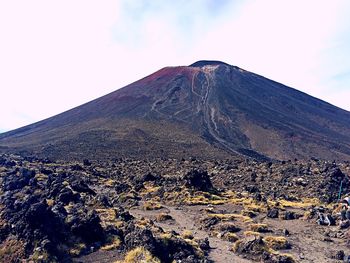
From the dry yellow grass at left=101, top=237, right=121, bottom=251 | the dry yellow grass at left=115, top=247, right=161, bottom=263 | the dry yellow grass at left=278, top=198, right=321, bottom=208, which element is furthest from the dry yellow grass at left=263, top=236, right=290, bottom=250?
the dry yellow grass at left=278, top=198, right=321, bottom=208

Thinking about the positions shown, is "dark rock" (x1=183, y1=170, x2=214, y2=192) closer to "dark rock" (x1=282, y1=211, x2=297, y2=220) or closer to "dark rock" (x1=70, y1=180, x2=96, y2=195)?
"dark rock" (x1=70, y1=180, x2=96, y2=195)

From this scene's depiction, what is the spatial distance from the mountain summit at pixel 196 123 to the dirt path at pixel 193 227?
39.0 meters

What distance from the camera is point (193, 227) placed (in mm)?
24938

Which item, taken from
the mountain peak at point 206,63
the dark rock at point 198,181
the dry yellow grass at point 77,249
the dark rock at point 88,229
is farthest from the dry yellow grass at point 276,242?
the mountain peak at point 206,63

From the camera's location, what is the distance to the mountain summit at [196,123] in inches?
3019

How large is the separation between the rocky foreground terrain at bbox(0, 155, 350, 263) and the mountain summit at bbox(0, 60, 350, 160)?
87.1ft

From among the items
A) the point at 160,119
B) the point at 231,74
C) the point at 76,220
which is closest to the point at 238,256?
the point at 76,220

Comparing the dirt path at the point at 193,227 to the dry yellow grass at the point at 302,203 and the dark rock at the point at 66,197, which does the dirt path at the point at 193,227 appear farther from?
the dry yellow grass at the point at 302,203

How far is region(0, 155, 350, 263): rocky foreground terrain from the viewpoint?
54.9ft

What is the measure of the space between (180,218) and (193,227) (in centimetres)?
285

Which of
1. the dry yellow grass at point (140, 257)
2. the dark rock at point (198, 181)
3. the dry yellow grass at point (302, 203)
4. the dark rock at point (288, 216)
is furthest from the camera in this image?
the dark rock at point (198, 181)

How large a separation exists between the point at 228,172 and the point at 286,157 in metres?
32.3

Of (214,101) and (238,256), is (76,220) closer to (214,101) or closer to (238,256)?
(238,256)

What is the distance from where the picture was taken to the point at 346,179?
39188 millimetres
